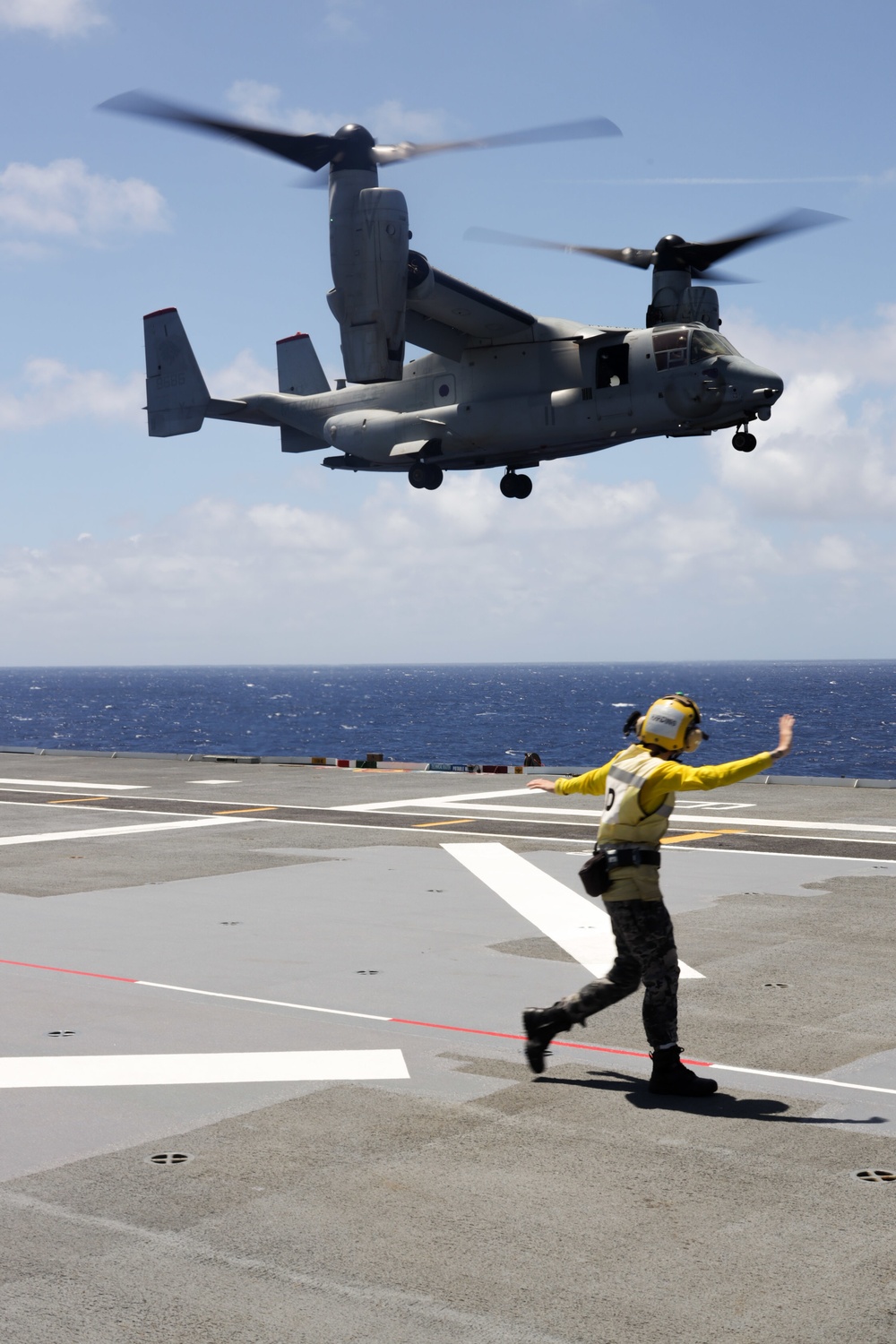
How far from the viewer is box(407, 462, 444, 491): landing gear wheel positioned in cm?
3191

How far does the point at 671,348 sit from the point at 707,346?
2.46ft

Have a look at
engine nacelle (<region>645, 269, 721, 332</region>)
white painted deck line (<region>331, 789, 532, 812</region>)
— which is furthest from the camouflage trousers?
engine nacelle (<region>645, 269, 721, 332</region>)

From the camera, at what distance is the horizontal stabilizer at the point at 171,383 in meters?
37.7

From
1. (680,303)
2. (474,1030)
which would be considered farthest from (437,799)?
(474,1030)

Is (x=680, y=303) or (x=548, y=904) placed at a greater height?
(x=680, y=303)

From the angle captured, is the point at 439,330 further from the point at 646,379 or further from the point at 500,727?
the point at 500,727

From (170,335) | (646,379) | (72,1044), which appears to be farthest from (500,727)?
(72,1044)

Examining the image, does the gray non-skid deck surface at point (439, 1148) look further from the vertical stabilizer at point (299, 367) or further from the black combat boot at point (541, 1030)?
the vertical stabilizer at point (299, 367)

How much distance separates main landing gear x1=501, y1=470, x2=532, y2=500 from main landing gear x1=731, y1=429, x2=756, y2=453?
606 cm

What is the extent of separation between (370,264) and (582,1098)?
70.9 feet

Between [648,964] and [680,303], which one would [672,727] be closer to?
[648,964]

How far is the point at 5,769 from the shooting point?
3178cm

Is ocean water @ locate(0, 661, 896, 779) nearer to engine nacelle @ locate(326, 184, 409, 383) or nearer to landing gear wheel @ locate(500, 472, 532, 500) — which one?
landing gear wheel @ locate(500, 472, 532, 500)

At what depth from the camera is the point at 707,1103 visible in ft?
23.2
